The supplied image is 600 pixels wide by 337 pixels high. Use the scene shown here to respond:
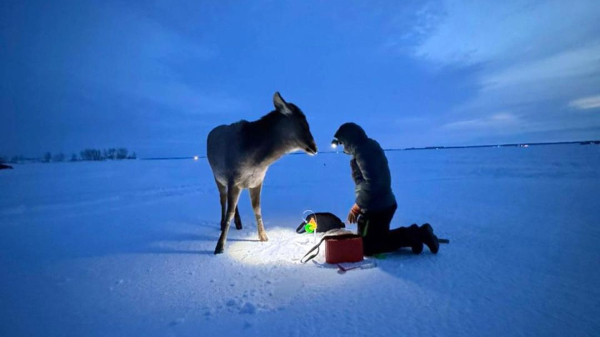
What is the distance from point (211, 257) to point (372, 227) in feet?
7.93

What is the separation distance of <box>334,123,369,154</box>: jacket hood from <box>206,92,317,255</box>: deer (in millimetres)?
574

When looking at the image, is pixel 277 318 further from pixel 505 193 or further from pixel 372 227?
pixel 505 193

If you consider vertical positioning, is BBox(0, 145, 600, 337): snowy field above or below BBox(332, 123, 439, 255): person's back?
below

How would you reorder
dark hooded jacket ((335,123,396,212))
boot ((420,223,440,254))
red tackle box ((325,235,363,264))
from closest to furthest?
1. red tackle box ((325,235,363,264))
2. boot ((420,223,440,254))
3. dark hooded jacket ((335,123,396,212))

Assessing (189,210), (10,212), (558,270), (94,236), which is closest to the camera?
(558,270)

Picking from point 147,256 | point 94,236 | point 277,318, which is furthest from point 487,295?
point 94,236

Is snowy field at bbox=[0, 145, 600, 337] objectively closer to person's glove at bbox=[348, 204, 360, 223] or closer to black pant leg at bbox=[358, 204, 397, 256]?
black pant leg at bbox=[358, 204, 397, 256]

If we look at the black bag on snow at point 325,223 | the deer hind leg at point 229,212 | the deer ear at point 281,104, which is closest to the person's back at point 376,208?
the deer ear at point 281,104

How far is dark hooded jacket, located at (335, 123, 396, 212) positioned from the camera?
4129 millimetres

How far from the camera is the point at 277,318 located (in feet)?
8.27

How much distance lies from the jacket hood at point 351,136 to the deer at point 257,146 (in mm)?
574

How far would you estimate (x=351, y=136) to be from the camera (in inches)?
170

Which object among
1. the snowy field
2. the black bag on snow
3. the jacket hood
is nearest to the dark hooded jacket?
the jacket hood

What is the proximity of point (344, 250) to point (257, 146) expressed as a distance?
2.01m
